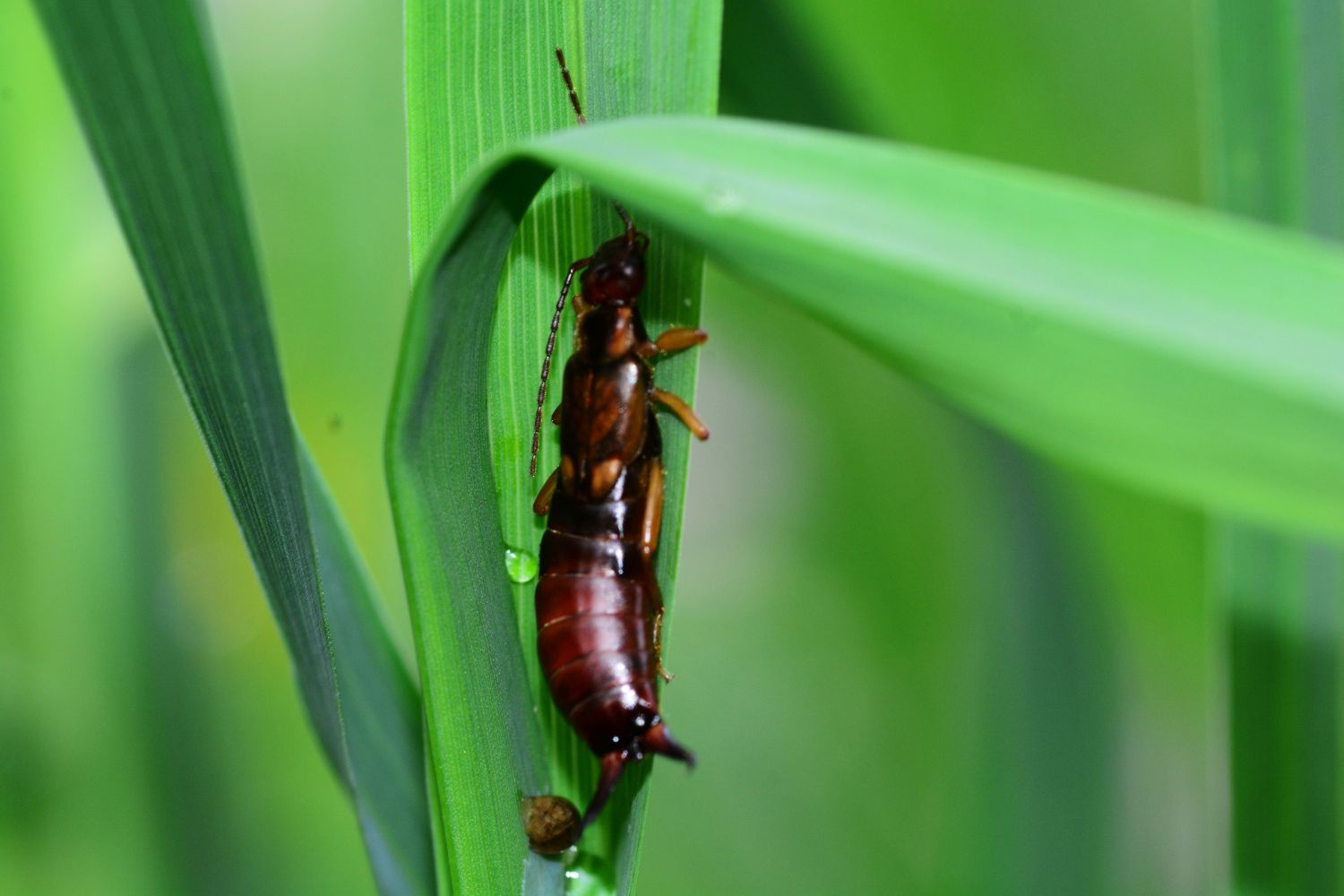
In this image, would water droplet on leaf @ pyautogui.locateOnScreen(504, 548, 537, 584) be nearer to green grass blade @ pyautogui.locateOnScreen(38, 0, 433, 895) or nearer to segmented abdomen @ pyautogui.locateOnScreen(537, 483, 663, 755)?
segmented abdomen @ pyautogui.locateOnScreen(537, 483, 663, 755)

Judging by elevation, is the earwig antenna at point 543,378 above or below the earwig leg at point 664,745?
above

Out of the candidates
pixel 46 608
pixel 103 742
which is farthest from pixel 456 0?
pixel 103 742

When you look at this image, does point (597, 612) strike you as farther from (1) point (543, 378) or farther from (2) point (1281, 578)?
(2) point (1281, 578)

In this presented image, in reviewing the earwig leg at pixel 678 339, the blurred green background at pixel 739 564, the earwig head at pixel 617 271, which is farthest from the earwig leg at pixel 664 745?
the blurred green background at pixel 739 564

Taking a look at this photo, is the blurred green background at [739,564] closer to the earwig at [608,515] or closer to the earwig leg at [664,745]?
the earwig at [608,515]

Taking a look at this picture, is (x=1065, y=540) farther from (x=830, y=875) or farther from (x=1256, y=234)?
(x=1256, y=234)

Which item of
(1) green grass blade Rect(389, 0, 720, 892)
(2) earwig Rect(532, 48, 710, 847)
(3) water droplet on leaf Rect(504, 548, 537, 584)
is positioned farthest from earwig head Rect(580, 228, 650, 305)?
(3) water droplet on leaf Rect(504, 548, 537, 584)
